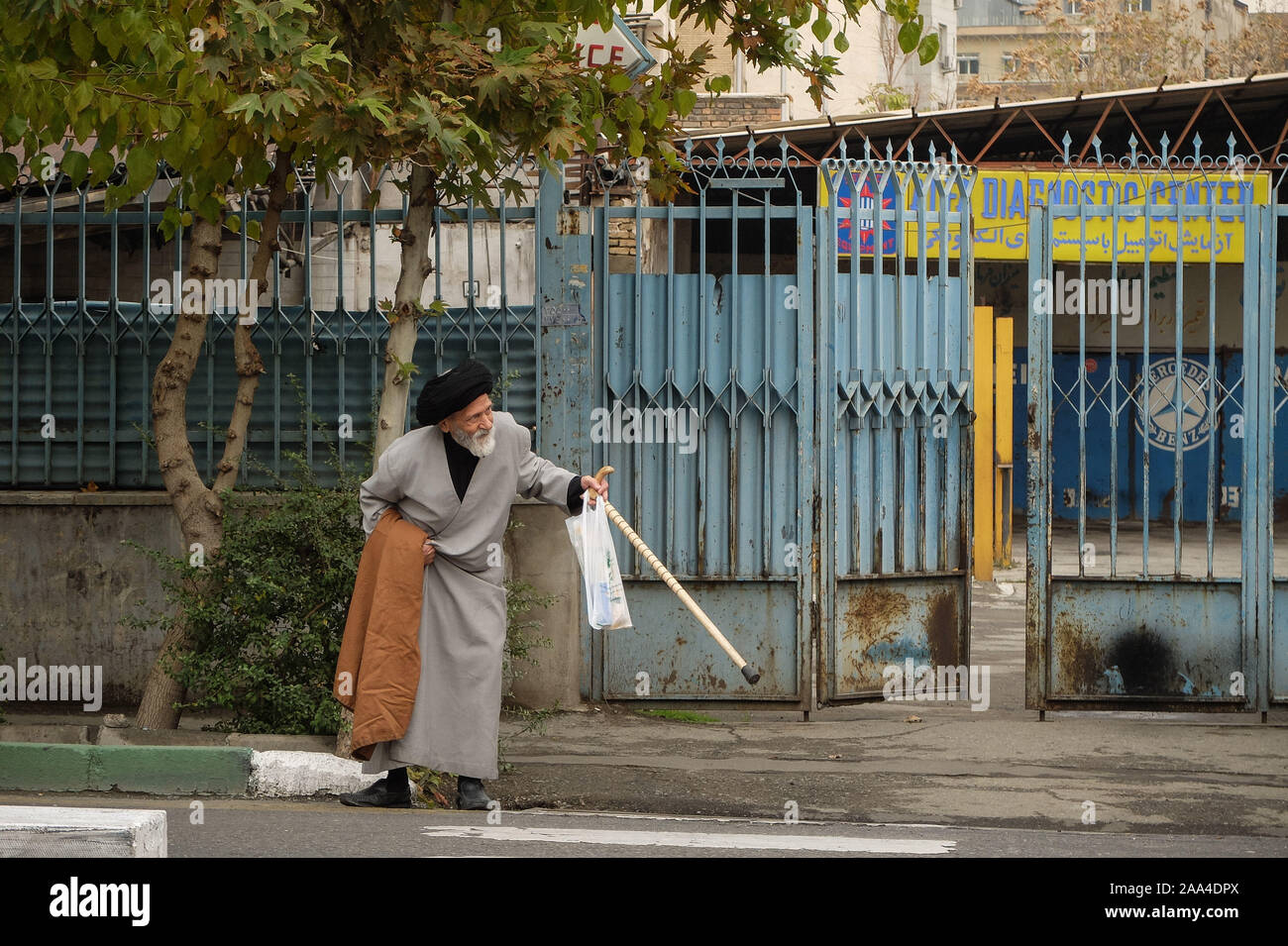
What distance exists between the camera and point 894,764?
281 inches

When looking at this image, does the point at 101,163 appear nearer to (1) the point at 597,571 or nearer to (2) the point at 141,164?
(2) the point at 141,164

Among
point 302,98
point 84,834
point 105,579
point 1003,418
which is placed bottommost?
point 84,834

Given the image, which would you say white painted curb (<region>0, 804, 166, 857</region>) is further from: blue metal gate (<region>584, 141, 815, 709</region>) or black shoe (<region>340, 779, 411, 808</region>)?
blue metal gate (<region>584, 141, 815, 709</region>)

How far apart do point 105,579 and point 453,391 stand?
125 inches

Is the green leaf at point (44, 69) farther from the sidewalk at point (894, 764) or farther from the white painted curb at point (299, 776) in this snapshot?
the white painted curb at point (299, 776)

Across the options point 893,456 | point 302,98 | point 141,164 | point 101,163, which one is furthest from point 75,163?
point 893,456

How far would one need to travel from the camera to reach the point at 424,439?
20.0ft

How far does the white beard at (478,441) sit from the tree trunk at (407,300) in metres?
0.79

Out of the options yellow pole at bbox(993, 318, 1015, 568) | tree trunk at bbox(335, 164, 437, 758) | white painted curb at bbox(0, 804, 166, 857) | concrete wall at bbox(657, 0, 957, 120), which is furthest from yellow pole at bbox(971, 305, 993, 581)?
white painted curb at bbox(0, 804, 166, 857)

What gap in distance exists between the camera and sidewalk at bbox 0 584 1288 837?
628 cm

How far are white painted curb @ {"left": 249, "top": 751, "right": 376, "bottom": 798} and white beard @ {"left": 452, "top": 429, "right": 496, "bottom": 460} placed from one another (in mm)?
1482

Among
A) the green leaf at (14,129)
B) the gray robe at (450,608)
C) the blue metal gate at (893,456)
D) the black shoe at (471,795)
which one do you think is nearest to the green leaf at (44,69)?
the green leaf at (14,129)

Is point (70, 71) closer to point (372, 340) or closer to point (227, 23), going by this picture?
point (227, 23)

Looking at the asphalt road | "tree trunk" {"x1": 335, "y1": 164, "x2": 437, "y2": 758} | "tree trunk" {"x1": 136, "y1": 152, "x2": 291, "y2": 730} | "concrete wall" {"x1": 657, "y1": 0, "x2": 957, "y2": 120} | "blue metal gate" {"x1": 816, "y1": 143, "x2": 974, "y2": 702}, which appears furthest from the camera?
"concrete wall" {"x1": 657, "y1": 0, "x2": 957, "y2": 120}
